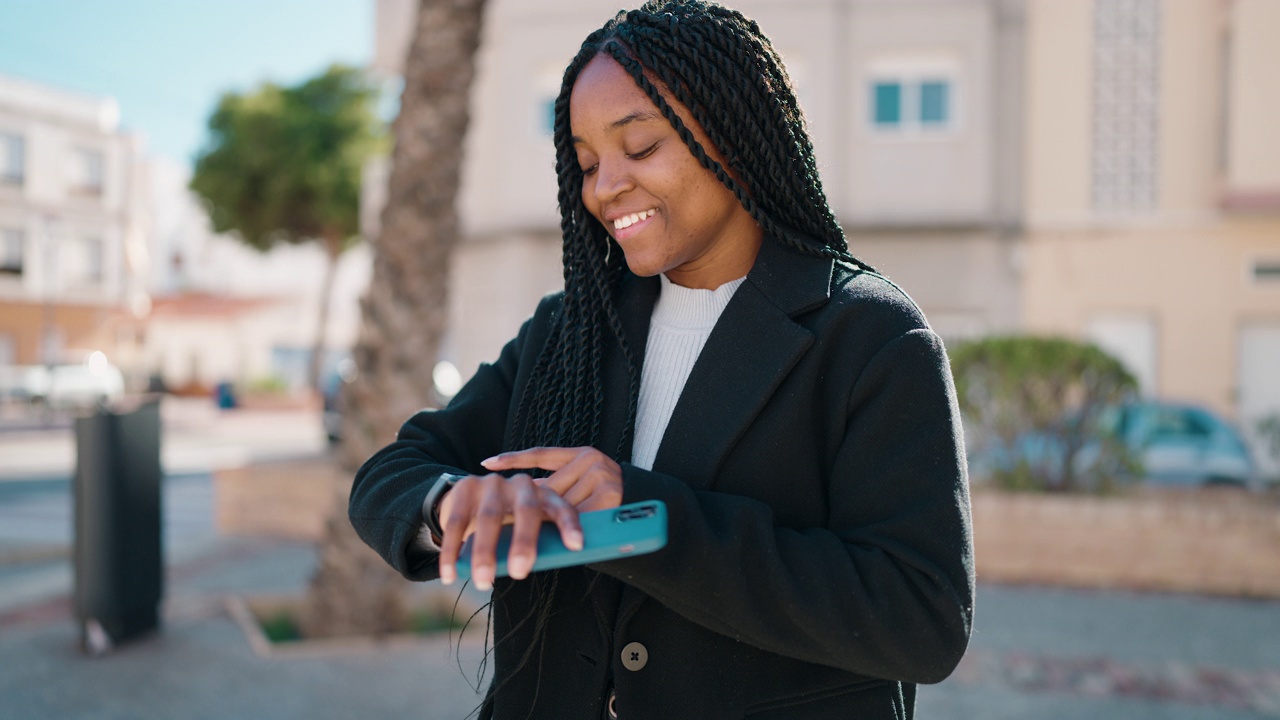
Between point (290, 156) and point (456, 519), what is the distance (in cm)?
2792

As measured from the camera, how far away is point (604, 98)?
1.49 meters

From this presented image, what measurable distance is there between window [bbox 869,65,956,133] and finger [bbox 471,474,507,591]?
51.9 feet

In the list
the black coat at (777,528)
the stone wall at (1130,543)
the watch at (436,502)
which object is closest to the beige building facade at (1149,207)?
the stone wall at (1130,543)

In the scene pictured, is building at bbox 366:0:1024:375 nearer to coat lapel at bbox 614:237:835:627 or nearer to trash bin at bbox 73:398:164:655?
trash bin at bbox 73:398:164:655

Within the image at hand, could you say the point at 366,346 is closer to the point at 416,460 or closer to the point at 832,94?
the point at 416,460

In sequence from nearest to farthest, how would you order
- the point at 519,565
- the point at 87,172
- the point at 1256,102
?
1. the point at 519,565
2. the point at 1256,102
3. the point at 87,172

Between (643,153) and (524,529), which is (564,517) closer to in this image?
(524,529)

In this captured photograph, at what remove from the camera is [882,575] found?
48.4 inches

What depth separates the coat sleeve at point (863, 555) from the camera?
1205mm

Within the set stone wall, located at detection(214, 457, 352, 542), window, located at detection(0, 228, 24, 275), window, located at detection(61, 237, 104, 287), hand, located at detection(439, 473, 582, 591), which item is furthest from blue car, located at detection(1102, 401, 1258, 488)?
window, located at detection(61, 237, 104, 287)

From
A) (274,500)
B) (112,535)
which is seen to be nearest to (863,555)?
(112,535)

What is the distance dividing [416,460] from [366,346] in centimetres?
413

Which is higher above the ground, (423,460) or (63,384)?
(423,460)

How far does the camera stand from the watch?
1306 mm
